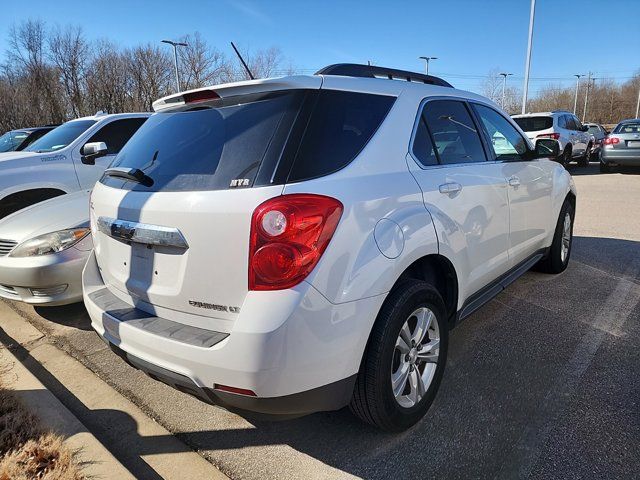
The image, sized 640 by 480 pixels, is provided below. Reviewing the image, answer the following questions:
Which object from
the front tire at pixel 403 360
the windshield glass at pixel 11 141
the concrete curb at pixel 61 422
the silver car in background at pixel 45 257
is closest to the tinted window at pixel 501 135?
the front tire at pixel 403 360

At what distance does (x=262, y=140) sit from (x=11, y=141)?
9.16 meters

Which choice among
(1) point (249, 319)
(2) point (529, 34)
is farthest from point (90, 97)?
(1) point (249, 319)

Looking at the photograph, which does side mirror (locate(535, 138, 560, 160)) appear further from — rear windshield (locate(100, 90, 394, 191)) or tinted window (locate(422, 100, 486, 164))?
rear windshield (locate(100, 90, 394, 191))

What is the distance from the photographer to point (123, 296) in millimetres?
2451

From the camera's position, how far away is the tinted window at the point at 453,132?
275cm

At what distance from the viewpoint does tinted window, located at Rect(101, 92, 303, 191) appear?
2010 millimetres

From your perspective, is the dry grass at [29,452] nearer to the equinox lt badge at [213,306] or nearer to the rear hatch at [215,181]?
the rear hatch at [215,181]

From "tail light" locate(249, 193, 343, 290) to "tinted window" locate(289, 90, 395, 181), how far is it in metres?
0.15

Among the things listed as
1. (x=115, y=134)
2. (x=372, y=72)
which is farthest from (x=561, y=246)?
(x=115, y=134)

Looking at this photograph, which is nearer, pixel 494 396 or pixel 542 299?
pixel 494 396

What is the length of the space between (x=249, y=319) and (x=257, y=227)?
1.20ft

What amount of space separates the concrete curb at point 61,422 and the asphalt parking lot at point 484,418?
5.0 inches

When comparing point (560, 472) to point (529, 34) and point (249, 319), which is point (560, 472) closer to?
point (249, 319)

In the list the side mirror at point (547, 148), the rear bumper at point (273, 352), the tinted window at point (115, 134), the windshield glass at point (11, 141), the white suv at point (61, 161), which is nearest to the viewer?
the rear bumper at point (273, 352)
